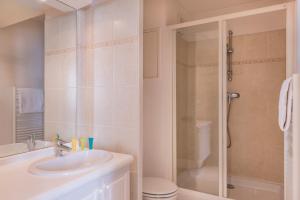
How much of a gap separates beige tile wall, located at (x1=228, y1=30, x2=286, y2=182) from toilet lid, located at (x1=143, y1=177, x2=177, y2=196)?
44.0 inches

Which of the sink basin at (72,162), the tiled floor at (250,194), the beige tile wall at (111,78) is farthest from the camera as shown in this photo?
the tiled floor at (250,194)

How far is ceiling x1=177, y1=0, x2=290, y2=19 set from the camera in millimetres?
2418

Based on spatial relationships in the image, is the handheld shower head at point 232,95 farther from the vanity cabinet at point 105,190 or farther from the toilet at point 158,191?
the vanity cabinet at point 105,190

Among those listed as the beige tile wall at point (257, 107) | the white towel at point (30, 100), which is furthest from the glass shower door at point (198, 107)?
the white towel at point (30, 100)

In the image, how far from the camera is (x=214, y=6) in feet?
8.36

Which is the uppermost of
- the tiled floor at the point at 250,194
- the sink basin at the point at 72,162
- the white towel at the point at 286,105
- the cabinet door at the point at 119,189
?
the white towel at the point at 286,105

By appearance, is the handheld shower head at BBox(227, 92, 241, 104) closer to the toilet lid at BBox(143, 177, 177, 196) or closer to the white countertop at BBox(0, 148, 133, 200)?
the toilet lid at BBox(143, 177, 177, 196)

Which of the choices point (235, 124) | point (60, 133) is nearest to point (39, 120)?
point (60, 133)

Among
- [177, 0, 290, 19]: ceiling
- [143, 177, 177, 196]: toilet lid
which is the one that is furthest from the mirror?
[177, 0, 290, 19]: ceiling

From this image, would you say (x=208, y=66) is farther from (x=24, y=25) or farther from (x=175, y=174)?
(x=24, y=25)

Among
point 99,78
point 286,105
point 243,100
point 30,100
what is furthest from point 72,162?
point 243,100

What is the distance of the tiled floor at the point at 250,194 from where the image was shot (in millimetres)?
2274

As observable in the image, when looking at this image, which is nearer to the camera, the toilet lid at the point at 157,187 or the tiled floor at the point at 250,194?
the toilet lid at the point at 157,187

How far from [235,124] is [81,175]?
221 cm
